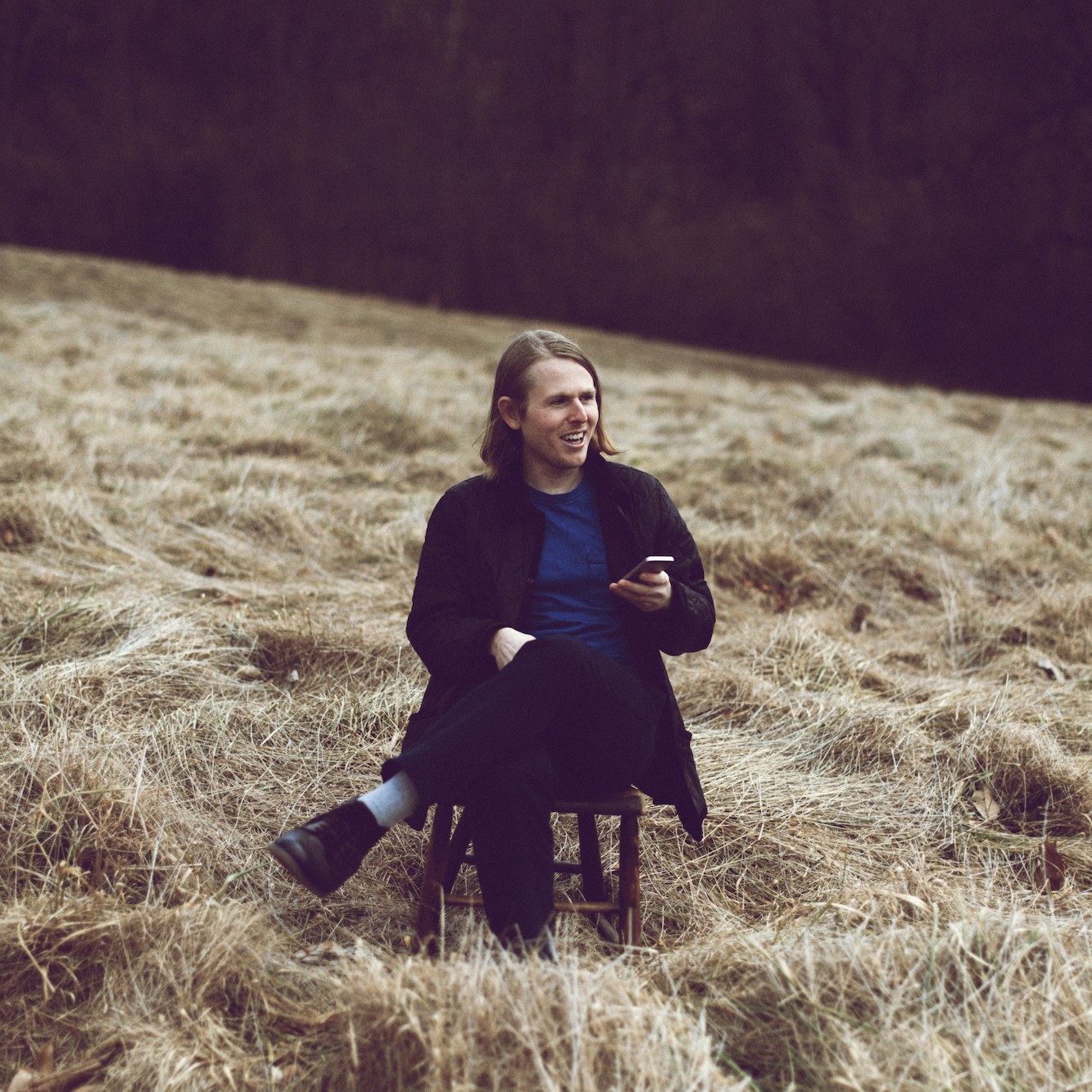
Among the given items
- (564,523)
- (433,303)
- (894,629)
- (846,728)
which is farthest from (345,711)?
(433,303)

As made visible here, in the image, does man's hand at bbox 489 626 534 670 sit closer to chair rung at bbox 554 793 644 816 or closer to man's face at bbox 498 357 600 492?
chair rung at bbox 554 793 644 816

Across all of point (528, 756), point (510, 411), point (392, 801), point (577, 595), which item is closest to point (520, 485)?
point (510, 411)

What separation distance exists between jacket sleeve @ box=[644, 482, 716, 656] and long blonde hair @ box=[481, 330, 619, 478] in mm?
313

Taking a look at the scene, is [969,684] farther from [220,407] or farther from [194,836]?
[220,407]

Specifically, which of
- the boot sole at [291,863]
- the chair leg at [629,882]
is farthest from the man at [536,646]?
the chair leg at [629,882]

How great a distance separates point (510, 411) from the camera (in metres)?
2.20

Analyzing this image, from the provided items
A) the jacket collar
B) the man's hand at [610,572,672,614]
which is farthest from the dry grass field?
the jacket collar

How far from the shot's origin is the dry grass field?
5.00 feet

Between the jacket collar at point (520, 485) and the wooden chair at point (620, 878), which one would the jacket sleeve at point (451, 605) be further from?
the wooden chair at point (620, 878)

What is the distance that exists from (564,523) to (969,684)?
1802mm

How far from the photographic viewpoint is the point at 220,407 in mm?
6387

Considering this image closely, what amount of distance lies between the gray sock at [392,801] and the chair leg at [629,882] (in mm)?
437

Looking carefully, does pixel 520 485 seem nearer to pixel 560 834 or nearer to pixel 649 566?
pixel 649 566

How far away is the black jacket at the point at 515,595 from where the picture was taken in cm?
200
